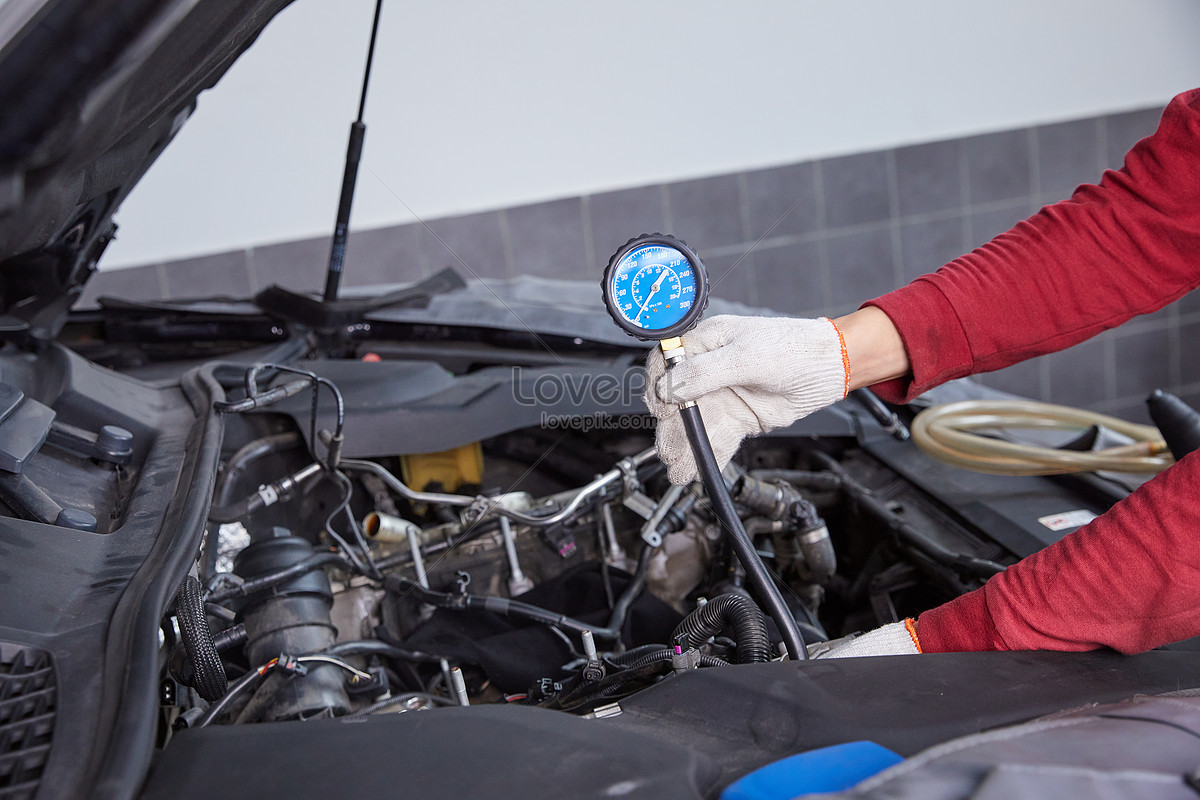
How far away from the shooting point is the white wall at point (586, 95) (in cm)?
345

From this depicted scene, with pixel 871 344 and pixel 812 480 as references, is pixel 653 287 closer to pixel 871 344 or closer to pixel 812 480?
pixel 871 344

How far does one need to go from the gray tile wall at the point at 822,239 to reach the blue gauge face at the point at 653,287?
8.98 feet

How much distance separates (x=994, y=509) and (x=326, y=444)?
1109 millimetres

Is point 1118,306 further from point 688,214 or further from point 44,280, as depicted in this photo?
point 688,214

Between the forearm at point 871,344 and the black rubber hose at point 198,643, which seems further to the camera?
the forearm at point 871,344

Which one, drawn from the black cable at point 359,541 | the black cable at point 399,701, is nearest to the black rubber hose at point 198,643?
the black cable at point 399,701

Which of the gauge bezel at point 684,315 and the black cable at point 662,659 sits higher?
the gauge bezel at point 684,315

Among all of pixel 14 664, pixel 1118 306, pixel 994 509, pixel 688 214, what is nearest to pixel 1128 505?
pixel 1118 306

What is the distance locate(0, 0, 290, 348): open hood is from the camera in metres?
0.70

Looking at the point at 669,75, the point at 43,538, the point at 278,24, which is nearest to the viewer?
the point at 43,538

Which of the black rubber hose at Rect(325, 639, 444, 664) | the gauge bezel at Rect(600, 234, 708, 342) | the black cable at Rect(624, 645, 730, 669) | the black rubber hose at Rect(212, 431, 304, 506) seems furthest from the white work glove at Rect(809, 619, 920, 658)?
the black rubber hose at Rect(212, 431, 304, 506)

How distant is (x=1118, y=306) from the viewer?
111 centimetres

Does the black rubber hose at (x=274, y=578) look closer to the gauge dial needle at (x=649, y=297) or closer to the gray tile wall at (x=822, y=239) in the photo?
the gauge dial needle at (x=649, y=297)

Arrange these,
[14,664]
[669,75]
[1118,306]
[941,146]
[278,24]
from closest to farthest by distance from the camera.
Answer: [14,664] → [1118,306] → [278,24] → [669,75] → [941,146]
